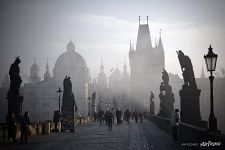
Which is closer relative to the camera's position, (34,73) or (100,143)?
(100,143)

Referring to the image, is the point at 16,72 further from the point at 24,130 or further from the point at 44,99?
the point at 44,99

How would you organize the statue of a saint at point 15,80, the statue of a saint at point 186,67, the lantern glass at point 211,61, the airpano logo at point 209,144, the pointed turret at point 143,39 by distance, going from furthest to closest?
the pointed turret at point 143,39 → the statue of a saint at point 15,80 → the statue of a saint at point 186,67 → the lantern glass at point 211,61 → the airpano logo at point 209,144

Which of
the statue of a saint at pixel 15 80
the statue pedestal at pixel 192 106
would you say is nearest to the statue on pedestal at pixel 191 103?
the statue pedestal at pixel 192 106

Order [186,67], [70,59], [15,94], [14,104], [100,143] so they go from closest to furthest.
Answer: [100,143] → [186,67] → [14,104] → [15,94] → [70,59]

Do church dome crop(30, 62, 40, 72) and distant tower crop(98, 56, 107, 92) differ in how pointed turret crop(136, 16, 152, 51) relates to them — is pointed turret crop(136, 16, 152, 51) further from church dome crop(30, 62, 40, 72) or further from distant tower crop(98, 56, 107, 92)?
distant tower crop(98, 56, 107, 92)

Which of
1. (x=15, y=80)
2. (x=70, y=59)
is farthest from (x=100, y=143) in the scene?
(x=70, y=59)

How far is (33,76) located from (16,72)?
13377cm

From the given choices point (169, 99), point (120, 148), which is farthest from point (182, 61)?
point (169, 99)

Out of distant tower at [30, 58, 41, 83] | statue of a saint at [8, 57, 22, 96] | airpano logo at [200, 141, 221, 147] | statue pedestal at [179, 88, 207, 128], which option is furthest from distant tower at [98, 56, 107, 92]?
airpano logo at [200, 141, 221, 147]

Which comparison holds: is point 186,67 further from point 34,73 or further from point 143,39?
point 34,73

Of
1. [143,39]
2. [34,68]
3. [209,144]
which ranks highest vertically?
[143,39]

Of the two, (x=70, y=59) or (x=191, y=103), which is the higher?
(x=70, y=59)

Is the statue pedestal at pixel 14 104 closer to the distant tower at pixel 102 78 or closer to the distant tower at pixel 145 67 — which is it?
the distant tower at pixel 145 67

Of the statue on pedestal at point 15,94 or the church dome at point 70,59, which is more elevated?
the church dome at point 70,59
